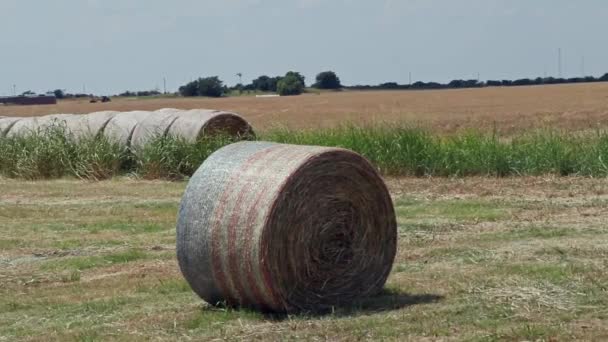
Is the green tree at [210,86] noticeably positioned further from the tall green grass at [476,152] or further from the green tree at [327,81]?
the tall green grass at [476,152]

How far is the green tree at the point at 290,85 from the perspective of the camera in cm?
7300

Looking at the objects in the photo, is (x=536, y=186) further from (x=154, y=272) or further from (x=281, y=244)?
(x=281, y=244)

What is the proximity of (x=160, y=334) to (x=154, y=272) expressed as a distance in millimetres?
2548

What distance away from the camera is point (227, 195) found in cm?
816

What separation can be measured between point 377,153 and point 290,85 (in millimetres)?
54927

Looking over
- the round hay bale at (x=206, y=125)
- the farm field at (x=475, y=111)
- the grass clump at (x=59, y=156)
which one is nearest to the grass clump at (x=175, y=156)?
the round hay bale at (x=206, y=125)

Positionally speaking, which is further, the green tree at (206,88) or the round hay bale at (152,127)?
the green tree at (206,88)

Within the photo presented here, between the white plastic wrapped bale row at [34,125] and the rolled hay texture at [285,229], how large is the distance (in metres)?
14.6

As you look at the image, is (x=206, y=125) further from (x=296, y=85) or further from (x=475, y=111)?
(x=296, y=85)

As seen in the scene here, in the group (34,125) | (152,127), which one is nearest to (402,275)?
(152,127)

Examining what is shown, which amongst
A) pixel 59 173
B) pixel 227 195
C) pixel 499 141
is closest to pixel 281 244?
pixel 227 195

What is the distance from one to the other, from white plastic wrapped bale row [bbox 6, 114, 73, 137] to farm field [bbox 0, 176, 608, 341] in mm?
7045

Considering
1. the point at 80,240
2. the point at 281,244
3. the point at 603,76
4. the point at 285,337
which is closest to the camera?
the point at 285,337

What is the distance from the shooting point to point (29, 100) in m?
77.2
